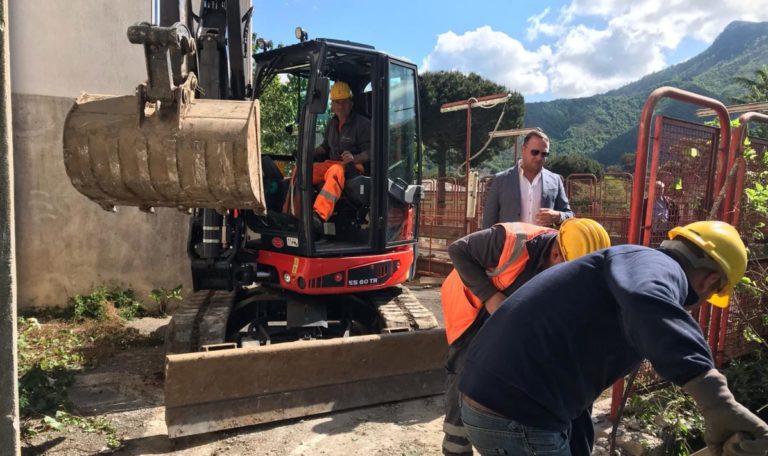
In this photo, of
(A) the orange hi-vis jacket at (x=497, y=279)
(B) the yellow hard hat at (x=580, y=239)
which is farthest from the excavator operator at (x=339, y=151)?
(B) the yellow hard hat at (x=580, y=239)

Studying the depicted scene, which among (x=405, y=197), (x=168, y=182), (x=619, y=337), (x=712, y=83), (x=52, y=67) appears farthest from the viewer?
(x=712, y=83)

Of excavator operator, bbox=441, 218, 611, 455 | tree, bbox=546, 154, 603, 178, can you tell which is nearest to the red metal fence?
excavator operator, bbox=441, 218, 611, 455

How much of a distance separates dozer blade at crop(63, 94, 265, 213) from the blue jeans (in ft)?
6.95

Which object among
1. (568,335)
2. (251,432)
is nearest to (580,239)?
(568,335)

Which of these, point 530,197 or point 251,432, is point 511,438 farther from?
point 530,197

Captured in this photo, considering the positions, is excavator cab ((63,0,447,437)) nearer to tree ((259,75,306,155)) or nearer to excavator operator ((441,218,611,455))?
excavator operator ((441,218,611,455))

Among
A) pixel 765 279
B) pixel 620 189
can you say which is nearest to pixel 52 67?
pixel 765 279

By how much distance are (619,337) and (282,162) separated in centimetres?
474

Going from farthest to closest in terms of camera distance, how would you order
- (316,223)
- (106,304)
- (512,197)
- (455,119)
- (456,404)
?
(455,119) < (106,304) < (316,223) < (512,197) < (456,404)

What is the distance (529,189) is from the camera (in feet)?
13.8

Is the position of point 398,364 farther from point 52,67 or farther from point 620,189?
point 620,189

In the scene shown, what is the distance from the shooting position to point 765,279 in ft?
13.4

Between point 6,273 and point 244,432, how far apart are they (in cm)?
240

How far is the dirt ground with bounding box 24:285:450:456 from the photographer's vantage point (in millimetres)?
3443
